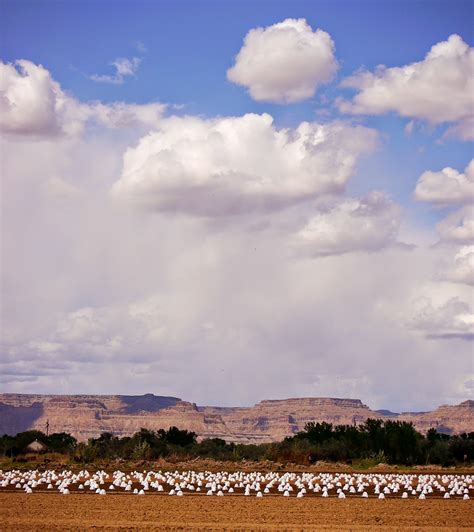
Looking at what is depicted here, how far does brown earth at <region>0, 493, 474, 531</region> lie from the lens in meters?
26.1

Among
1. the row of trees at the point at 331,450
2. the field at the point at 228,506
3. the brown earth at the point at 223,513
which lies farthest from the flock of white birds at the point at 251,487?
the row of trees at the point at 331,450

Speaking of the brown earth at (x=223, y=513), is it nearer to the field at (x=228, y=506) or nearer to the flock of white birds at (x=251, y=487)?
the field at (x=228, y=506)

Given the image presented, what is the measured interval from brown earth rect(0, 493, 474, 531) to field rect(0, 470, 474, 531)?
0.10 feet

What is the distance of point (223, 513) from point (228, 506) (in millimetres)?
2349

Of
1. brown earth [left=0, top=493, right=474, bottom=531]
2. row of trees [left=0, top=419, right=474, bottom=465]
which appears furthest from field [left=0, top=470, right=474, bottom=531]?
Result: row of trees [left=0, top=419, right=474, bottom=465]

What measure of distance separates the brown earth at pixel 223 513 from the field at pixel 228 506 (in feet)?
0.10

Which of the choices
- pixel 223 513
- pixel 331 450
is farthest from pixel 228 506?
pixel 331 450

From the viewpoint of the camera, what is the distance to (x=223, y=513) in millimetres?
29688

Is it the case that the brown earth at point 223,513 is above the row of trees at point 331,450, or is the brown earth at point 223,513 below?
below

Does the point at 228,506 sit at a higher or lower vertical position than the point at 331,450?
lower

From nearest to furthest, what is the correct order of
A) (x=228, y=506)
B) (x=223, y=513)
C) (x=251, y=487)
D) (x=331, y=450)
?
(x=223, y=513)
(x=228, y=506)
(x=251, y=487)
(x=331, y=450)

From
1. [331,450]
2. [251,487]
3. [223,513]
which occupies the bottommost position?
[223,513]

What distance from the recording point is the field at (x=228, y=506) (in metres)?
26.5

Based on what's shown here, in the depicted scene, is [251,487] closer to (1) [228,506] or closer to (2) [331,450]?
(1) [228,506]
